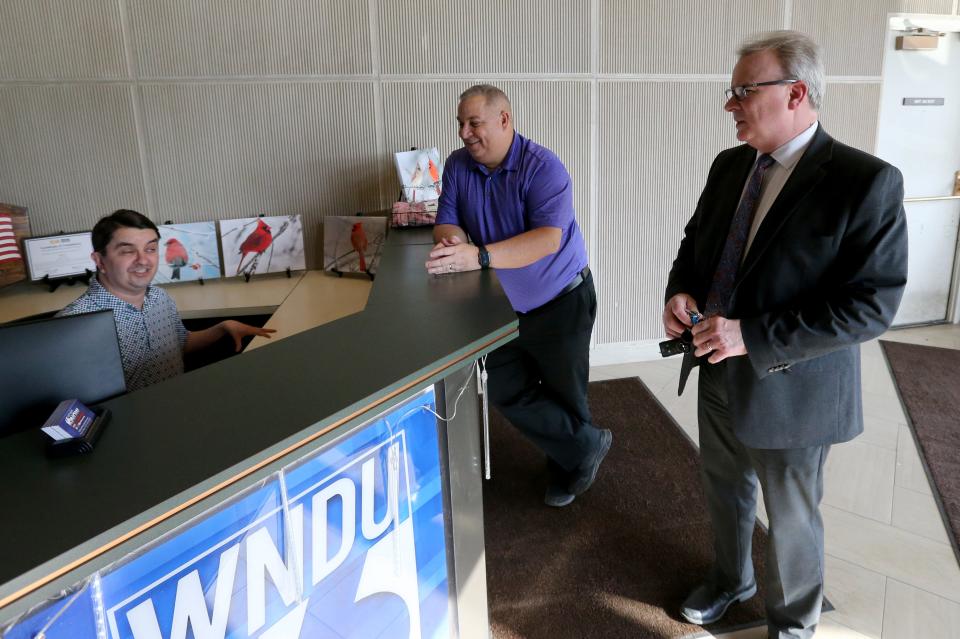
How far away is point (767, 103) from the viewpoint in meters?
1.63

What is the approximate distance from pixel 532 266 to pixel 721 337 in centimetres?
104

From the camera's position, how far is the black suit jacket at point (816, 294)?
5.05 ft

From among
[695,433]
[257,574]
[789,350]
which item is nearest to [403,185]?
[695,433]

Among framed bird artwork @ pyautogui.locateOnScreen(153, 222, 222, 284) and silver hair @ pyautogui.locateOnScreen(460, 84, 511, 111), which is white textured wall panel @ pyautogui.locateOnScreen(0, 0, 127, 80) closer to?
framed bird artwork @ pyautogui.locateOnScreen(153, 222, 222, 284)

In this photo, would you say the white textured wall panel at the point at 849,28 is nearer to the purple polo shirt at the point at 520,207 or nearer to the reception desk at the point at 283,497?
the purple polo shirt at the point at 520,207

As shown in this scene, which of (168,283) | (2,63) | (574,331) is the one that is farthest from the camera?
(168,283)

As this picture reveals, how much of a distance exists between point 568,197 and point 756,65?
0.87m

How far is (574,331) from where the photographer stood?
2.70 meters

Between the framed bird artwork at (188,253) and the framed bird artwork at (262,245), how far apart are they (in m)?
0.06

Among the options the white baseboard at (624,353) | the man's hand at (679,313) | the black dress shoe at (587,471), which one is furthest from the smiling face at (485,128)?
the white baseboard at (624,353)

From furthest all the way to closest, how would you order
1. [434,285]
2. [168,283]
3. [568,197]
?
[168,283] → [568,197] → [434,285]

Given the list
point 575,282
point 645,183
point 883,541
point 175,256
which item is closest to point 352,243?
point 175,256

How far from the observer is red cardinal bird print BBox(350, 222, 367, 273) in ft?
12.0

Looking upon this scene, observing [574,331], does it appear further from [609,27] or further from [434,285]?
[609,27]
